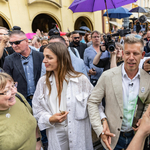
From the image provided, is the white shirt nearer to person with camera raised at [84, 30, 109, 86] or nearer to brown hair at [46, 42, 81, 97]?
brown hair at [46, 42, 81, 97]

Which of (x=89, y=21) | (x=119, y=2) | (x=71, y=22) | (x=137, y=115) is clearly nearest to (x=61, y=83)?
(x=137, y=115)

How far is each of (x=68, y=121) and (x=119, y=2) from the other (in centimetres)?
326

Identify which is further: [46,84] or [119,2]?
[119,2]

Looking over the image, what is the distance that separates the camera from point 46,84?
150 cm

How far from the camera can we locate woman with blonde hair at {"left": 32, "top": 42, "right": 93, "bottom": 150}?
1421 mm

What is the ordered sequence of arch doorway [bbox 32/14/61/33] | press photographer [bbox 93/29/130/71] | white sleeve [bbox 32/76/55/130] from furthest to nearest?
arch doorway [bbox 32/14/61/33] → press photographer [bbox 93/29/130/71] → white sleeve [bbox 32/76/55/130]

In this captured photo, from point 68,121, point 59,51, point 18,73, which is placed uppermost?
point 59,51

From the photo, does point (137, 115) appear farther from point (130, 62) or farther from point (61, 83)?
point (61, 83)

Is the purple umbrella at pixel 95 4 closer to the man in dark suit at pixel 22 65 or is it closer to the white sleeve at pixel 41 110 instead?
the man in dark suit at pixel 22 65

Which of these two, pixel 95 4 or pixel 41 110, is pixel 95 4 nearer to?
pixel 95 4

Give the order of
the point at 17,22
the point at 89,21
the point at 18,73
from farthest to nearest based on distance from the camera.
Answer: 1. the point at 89,21
2. the point at 17,22
3. the point at 18,73

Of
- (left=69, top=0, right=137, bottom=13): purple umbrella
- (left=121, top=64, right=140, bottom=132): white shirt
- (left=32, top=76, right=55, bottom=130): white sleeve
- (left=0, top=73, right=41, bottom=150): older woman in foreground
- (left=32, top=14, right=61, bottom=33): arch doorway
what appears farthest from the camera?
(left=32, top=14, right=61, bottom=33): arch doorway

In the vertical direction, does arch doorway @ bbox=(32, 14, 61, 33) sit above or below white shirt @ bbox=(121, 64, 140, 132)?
above

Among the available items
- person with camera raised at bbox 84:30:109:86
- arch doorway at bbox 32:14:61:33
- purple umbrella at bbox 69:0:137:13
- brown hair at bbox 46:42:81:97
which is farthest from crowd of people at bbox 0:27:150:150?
arch doorway at bbox 32:14:61:33
